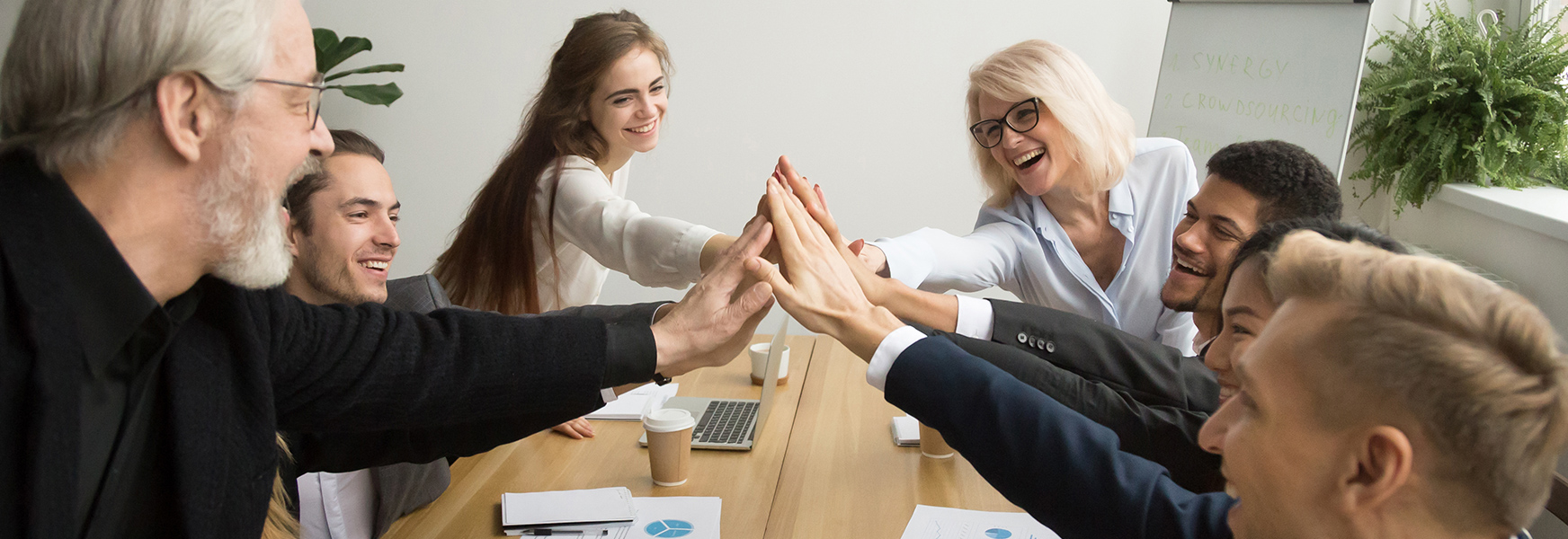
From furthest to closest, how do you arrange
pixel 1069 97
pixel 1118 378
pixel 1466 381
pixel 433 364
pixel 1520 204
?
pixel 1520 204, pixel 1069 97, pixel 1118 378, pixel 433 364, pixel 1466 381

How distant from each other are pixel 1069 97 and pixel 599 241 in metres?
1.22

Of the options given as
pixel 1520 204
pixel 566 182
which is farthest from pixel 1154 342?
pixel 1520 204

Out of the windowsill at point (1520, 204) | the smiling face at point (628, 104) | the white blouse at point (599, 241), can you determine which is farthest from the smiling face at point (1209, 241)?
the smiling face at point (628, 104)

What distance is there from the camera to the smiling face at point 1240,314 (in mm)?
1358

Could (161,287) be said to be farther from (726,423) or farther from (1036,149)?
(1036,149)

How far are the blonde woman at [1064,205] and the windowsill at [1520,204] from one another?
1.05m

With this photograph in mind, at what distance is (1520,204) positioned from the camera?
296 centimetres

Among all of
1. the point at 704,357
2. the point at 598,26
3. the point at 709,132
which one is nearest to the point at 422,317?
the point at 704,357

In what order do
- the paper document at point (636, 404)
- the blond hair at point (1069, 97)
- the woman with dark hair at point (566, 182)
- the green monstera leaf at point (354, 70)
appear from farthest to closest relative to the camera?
the green monstera leaf at point (354, 70), the woman with dark hair at point (566, 182), the blond hair at point (1069, 97), the paper document at point (636, 404)

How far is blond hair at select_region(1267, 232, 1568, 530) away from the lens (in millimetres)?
802

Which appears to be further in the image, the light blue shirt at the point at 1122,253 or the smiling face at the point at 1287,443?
the light blue shirt at the point at 1122,253

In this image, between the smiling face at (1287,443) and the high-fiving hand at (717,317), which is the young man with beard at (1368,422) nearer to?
the smiling face at (1287,443)

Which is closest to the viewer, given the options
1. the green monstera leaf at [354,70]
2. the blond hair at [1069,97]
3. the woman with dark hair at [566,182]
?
the blond hair at [1069,97]

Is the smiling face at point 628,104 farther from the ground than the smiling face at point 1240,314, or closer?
farther from the ground
